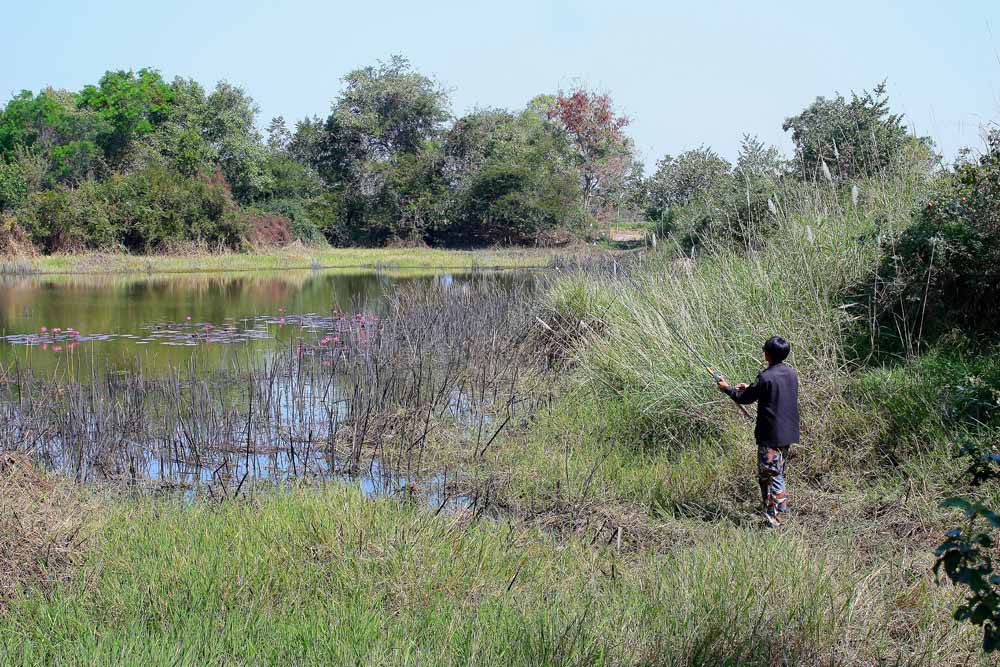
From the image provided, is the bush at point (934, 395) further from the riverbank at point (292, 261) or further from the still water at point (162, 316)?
the riverbank at point (292, 261)

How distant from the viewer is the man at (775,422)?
232 inches

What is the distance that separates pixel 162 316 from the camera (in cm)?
1877

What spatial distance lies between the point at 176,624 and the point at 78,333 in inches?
509

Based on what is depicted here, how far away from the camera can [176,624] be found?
4023 millimetres

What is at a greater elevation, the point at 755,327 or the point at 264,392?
the point at 755,327

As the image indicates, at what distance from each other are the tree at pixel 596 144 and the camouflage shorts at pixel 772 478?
45.9m

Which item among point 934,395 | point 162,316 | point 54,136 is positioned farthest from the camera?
point 54,136

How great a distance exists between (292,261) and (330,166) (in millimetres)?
12635

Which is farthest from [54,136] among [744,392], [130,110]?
[744,392]

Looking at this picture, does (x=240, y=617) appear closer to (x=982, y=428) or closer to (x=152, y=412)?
(x=982, y=428)

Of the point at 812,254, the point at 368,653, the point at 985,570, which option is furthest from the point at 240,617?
the point at 812,254

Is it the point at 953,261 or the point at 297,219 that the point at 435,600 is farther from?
the point at 297,219

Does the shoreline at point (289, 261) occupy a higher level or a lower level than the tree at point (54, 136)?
lower

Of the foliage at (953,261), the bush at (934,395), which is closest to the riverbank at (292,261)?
the foliage at (953,261)
